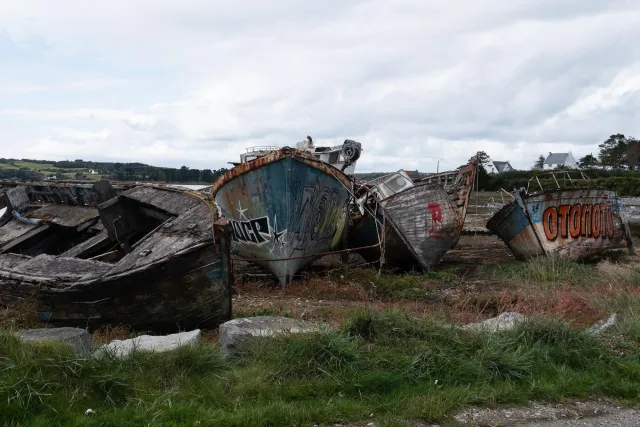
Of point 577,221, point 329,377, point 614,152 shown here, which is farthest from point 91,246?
point 614,152

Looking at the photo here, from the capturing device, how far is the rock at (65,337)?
4930 millimetres

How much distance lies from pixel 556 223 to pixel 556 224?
27mm

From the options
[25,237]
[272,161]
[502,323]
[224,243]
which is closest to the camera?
[502,323]

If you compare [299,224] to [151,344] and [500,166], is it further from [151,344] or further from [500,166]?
[500,166]

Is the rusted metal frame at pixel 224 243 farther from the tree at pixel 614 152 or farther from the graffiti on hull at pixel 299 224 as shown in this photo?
the tree at pixel 614 152

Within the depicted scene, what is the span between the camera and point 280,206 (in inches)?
436

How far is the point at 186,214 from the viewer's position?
8.27 m

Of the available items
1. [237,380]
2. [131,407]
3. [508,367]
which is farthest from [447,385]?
[131,407]

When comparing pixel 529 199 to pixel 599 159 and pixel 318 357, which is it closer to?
pixel 318 357

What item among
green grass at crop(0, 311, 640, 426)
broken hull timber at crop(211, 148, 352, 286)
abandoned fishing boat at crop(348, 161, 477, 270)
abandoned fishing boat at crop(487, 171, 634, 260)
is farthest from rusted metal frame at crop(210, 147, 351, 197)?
green grass at crop(0, 311, 640, 426)

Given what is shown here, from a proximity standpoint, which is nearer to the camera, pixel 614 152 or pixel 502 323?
pixel 502 323

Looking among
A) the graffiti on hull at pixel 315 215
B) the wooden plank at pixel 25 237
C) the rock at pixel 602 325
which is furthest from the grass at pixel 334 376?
the graffiti on hull at pixel 315 215

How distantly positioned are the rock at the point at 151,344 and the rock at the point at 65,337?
193 millimetres

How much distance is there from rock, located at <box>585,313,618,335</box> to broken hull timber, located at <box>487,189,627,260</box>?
7532mm
